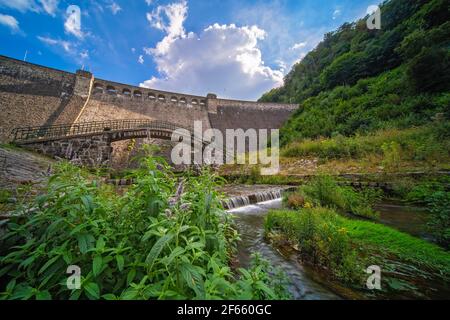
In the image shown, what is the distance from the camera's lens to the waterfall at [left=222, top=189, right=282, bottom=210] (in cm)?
728

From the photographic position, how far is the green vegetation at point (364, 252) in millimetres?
2533

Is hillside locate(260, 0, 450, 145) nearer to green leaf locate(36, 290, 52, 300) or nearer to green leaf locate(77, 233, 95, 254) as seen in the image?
green leaf locate(77, 233, 95, 254)

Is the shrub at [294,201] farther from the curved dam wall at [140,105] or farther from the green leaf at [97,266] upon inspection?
the curved dam wall at [140,105]

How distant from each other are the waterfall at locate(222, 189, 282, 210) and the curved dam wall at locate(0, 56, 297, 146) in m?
22.0

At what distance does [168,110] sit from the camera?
29.4 metres

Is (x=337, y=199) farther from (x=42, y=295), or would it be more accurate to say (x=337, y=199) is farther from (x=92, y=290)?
(x=42, y=295)

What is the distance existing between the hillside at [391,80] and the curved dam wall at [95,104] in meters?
11.5

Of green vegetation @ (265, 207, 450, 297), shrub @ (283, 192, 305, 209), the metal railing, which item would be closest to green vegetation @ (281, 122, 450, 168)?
shrub @ (283, 192, 305, 209)

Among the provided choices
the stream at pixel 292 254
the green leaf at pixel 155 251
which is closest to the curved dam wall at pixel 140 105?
the stream at pixel 292 254

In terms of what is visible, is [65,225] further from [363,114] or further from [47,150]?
[363,114]
